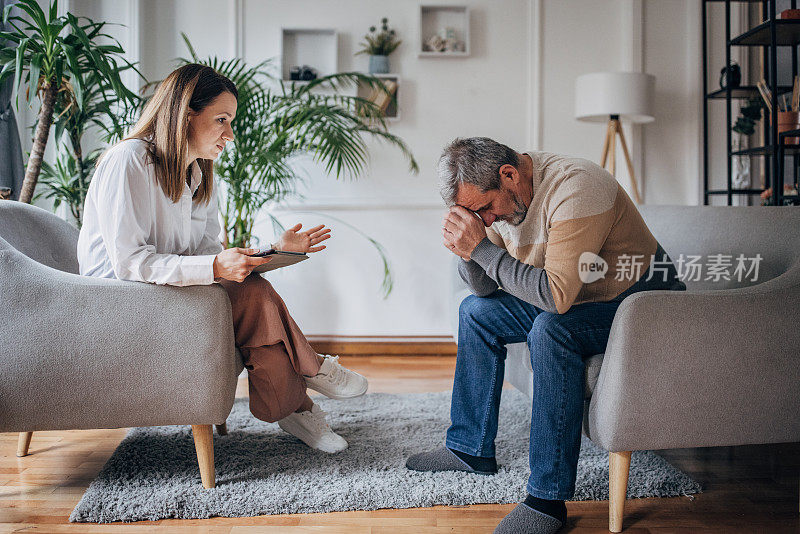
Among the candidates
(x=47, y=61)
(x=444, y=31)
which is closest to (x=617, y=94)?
(x=444, y=31)

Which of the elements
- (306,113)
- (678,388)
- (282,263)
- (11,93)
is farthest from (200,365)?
(11,93)

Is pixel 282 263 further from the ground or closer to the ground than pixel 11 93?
closer to the ground

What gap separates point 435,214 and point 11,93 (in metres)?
2.01

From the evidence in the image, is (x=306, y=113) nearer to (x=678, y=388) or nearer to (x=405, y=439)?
(x=405, y=439)

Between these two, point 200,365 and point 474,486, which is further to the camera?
point 474,486

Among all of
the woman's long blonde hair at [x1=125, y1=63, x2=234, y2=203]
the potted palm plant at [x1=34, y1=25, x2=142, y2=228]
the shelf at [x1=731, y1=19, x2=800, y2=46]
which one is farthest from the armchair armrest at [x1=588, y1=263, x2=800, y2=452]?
the shelf at [x1=731, y1=19, x2=800, y2=46]

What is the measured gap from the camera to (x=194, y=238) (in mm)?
1861

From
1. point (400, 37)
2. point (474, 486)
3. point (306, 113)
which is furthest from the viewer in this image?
point (400, 37)

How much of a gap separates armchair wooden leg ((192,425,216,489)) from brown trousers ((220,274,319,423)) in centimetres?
20

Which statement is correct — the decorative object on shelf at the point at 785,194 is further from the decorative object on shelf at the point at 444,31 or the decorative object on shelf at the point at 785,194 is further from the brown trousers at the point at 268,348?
the brown trousers at the point at 268,348

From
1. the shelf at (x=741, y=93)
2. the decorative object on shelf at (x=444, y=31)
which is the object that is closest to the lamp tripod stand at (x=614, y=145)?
the shelf at (x=741, y=93)

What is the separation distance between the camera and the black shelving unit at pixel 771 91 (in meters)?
2.86

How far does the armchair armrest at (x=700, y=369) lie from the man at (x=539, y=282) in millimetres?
98

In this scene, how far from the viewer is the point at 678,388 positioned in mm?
1404
